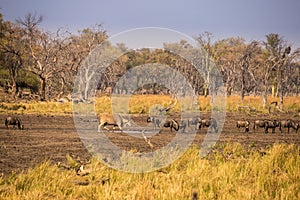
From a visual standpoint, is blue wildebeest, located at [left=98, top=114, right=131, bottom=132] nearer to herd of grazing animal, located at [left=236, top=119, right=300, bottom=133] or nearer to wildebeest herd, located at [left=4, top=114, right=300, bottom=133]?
wildebeest herd, located at [left=4, top=114, right=300, bottom=133]

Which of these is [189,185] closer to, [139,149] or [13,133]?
[139,149]

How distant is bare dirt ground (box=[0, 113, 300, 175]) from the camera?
12197 mm

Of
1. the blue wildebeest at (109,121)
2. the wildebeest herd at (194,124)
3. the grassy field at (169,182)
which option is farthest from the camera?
the wildebeest herd at (194,124)

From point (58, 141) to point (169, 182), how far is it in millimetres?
8082

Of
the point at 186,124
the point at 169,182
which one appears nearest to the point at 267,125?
the point at 186,124

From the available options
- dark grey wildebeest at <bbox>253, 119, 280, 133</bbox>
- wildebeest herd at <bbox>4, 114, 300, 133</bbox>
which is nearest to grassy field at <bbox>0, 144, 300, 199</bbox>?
wildebeest herd at <bbox>4, 114, 300, 133</bbox>

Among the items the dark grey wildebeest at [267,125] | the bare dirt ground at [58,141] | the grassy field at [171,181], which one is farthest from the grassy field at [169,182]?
the dark grey wildebeest at [267,125]

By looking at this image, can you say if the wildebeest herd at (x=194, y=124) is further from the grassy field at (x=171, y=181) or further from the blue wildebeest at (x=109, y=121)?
the grassy field at (x=171, y=181)

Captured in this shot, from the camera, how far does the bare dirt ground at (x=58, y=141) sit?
12197mm

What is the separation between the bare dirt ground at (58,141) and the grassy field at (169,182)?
5.40 ft

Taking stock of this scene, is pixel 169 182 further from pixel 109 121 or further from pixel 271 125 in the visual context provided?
pixel 271 125

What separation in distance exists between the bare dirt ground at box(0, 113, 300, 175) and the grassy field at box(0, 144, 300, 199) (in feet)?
5.40

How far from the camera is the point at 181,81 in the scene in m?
60.0

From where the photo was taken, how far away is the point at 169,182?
363 inches
